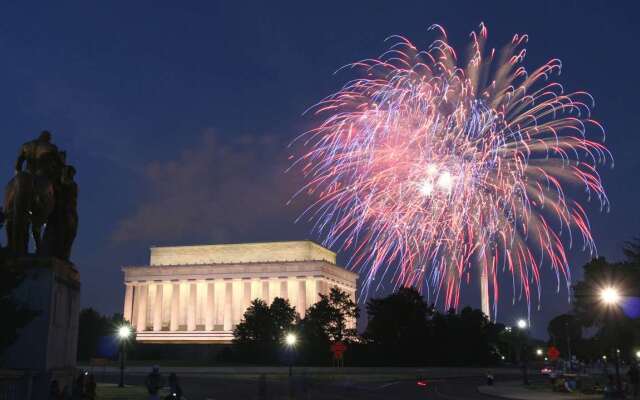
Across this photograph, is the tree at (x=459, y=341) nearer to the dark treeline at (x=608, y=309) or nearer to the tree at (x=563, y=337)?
the dark treeline at (x=608, y=309)

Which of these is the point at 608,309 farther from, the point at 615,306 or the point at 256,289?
the point at 256,289

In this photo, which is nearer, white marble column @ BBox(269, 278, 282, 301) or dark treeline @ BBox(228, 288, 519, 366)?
dark treeline @ BBox(228, 288, 519, 366)

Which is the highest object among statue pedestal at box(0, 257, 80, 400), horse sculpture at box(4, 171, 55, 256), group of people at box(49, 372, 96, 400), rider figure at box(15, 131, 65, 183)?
rider figure at box(15, 131, 65, 183)

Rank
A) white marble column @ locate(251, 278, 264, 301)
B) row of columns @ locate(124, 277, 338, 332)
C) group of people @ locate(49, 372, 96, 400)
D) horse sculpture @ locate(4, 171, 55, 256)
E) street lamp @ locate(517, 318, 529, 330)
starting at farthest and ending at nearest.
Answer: white marble column @ locate(251, 278, 264, 301) < row of columns @ locate(124, 277, 338, 332) < street lamp @ locate(517, 318, 529, 330) < horse sculpture @ locate(4, 171, 55, 256) < group of people @ locate(49, 372, 96, 400)

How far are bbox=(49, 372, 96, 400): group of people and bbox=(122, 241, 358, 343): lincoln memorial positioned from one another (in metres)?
104

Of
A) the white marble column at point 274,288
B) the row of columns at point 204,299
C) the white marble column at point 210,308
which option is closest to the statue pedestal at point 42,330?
the row of columns at point 204,299

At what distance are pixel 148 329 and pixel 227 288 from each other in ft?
61.3

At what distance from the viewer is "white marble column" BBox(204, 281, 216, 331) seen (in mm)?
133125

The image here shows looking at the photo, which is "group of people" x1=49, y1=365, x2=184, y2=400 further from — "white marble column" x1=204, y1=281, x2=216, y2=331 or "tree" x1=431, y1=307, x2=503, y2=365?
"white marble column" x1=204, y1=281, x2=216, y2=331

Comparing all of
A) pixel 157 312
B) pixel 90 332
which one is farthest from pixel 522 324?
pixel 157 312

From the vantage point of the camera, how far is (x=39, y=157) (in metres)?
23.5

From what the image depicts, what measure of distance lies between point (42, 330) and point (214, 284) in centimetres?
11399

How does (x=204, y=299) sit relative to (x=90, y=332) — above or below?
→ above

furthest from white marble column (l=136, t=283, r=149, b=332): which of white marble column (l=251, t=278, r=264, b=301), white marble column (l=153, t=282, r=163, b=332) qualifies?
white marble column (l=251, t=278, r=264, b=301)
